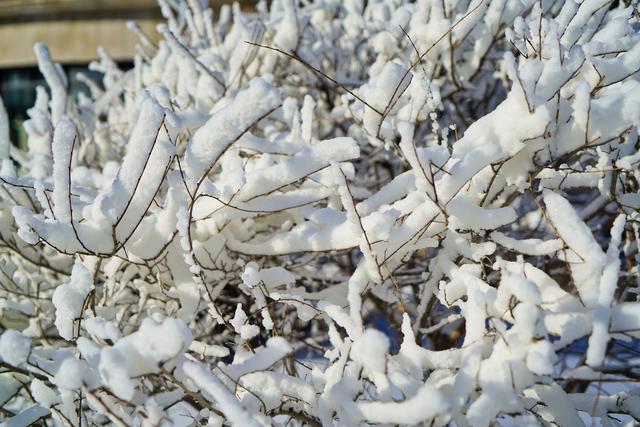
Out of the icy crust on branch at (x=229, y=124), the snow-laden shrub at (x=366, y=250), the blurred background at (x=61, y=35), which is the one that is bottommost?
the snow-laden shrub at (x=366, y=250)

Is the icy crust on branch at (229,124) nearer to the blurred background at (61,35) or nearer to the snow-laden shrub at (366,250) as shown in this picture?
the snow-laden shrub at (366,250)

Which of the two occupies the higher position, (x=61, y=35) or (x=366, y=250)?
(x=61, y=35)

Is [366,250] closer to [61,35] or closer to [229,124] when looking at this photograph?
[229,124]

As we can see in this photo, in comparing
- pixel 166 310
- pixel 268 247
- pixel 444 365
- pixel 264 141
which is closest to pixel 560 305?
pixel 444 365

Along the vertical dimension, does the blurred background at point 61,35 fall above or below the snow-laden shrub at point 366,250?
above

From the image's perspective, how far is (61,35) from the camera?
397 inches

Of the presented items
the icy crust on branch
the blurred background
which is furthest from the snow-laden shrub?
the blurred background

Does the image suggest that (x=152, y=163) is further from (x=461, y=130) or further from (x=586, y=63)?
(x=461, y=130)

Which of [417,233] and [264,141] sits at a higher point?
[264,141]

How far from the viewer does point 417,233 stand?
1371 millimetres

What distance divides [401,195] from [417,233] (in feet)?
0.69

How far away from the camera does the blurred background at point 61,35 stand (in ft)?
31.9

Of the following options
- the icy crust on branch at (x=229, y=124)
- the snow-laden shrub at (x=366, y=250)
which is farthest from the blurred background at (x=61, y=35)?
the icy crust on branch at (x=229, y=124)

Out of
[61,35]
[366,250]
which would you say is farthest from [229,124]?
[61,35]
